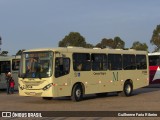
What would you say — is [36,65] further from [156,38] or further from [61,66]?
[156,38]

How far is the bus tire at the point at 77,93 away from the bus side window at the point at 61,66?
1037 mm

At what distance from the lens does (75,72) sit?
22.3m

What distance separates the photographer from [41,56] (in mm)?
21641

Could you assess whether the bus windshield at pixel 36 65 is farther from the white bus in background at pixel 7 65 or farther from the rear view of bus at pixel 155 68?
the rear view of bus at pixel 155 68

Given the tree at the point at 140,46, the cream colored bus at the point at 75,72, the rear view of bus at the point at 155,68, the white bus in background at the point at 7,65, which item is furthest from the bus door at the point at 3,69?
the tree at the point at 140,46

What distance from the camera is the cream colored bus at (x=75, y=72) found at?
832 inches

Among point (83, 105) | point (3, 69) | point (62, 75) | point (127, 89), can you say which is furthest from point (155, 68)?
point (83, 105)

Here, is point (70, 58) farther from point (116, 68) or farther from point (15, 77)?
point (15, 77)

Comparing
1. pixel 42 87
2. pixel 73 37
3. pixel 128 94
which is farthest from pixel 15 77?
pixel 73 37

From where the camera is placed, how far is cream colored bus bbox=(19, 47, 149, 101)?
832 inches

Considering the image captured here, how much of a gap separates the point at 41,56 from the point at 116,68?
218 inches

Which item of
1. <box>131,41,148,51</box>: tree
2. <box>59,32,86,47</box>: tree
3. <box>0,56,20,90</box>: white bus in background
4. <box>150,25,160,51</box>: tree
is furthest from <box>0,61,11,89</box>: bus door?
<box>131,41,148,51</box>: tree

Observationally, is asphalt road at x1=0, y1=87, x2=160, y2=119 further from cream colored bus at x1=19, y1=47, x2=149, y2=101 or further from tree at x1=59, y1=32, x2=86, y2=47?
tree at x1=59, y1=32, x2=86, y2=47

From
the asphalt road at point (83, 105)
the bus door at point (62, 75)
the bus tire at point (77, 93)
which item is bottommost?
the asphalt road at point (83, 105)
